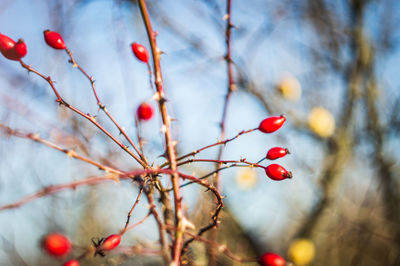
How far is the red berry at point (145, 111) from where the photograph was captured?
1.29 metres

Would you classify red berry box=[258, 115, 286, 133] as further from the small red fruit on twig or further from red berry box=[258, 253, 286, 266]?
the small red fruit on twig

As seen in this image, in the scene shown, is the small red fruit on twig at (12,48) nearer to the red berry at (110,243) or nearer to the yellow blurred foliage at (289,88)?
the red berry at (110,243)

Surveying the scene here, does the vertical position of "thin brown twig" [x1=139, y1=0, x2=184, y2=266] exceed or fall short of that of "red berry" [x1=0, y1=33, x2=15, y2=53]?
it falls short

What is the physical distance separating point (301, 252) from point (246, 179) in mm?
935

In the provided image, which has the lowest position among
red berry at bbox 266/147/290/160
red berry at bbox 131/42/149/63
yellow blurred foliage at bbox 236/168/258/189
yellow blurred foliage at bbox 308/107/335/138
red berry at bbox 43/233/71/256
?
red berry at bbox 43/233/71/256

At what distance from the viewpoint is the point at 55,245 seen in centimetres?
90

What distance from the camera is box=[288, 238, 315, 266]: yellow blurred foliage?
112 inches

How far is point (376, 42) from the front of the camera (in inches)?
144

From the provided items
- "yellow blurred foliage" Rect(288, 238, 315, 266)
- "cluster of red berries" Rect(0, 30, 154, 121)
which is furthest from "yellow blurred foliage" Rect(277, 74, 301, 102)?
"cluster of red berries" Rect(0, 30, 154, 121)

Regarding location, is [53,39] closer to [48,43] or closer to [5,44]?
[48,43]

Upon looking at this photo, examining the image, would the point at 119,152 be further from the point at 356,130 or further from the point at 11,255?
the point at 356,130

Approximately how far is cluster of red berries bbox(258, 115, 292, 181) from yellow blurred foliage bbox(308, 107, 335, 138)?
8.04ft

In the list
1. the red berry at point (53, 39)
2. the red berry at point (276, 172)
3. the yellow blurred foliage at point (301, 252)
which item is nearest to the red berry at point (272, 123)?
the red berry at point (276, 172)

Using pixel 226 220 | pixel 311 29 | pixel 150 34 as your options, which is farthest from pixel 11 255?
pixel 311 29
